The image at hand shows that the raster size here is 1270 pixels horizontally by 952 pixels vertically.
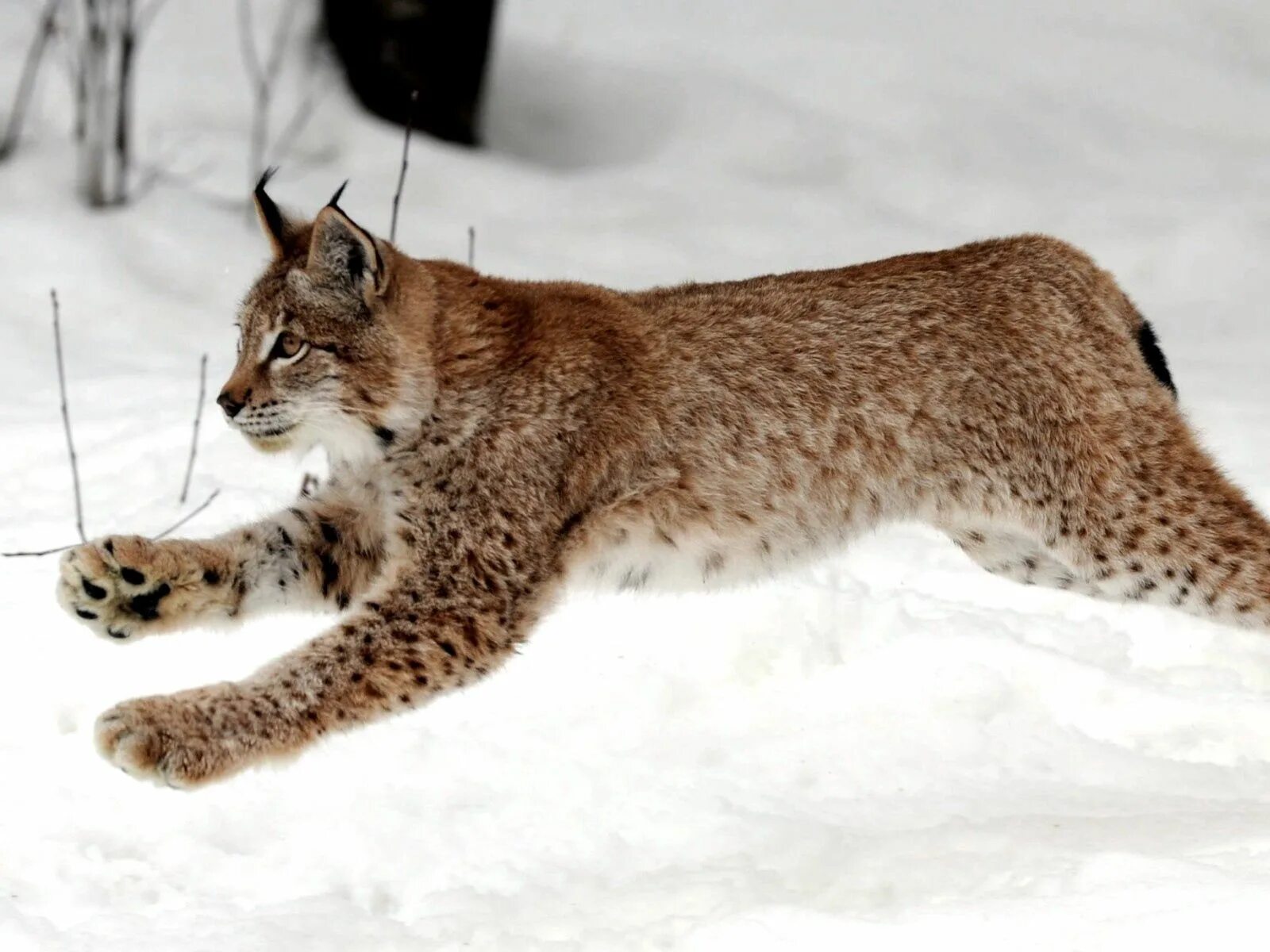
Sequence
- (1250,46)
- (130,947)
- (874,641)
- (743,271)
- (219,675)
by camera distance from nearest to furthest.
→ (130,947) < (219,675) < (874,641) < (743,271) < (1250,46)

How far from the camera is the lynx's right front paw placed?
13.6 feet

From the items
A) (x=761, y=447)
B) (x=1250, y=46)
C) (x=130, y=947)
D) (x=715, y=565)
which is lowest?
(x=130, y=947)

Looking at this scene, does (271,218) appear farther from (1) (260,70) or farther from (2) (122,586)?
(1) (260,70)

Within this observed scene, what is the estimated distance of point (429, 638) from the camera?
416 centimetres

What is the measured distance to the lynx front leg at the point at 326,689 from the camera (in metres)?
3.88

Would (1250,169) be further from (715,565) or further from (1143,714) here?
(715,565)

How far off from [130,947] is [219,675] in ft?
4.43

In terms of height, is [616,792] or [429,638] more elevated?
[429,638]

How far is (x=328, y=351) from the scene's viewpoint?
14.1ft

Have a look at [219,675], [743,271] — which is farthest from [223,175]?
[219,675]

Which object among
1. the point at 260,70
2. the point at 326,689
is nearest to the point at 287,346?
the point at 326,689

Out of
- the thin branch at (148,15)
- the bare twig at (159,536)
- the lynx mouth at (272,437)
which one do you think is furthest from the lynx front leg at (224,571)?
the thin branch at (148,15)

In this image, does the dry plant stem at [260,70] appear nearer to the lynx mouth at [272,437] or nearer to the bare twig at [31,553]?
the bare twig at [31,553]

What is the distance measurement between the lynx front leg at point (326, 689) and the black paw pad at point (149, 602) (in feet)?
0.99
